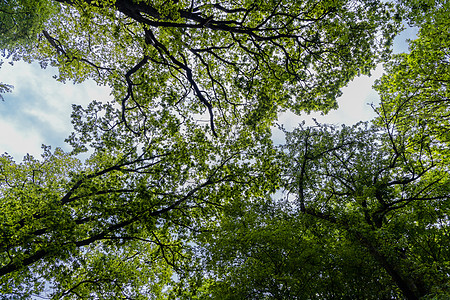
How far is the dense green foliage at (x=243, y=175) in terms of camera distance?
29.0ft

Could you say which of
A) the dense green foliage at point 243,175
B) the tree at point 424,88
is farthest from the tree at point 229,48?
the tree at point 424,88

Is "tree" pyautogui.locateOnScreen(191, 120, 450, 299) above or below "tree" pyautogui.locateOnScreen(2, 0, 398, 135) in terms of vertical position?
below

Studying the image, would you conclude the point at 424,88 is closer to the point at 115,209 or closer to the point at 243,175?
the point at 243,175

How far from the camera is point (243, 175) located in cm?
1173

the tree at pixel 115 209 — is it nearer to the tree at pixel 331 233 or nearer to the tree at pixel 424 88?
the tree at pixel 331 233

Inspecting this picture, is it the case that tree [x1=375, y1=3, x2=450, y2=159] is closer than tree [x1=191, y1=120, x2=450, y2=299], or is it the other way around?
tree [x1=191, y1=120, x2=450, y2=299]

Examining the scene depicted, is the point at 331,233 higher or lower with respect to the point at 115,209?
lower

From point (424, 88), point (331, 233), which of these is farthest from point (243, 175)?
point (424, 88)

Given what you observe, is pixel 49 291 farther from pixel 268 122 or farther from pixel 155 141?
pixel 268 122

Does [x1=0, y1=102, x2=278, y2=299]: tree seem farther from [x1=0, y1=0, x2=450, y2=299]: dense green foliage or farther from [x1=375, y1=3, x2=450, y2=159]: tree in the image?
[x1=375, y1=3, x2=450, y2=159]: tree

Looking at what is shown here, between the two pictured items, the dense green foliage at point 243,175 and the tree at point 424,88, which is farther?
the tree at point 424,88

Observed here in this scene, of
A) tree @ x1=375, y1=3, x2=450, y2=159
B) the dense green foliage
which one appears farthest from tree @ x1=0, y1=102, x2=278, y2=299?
tree @ x1=375, y1=3, x2=450, y2=159

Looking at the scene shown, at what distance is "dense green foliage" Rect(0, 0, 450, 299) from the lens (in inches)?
348

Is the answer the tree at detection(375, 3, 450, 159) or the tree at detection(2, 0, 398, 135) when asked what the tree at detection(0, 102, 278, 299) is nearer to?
the tree at detection(2, 0, 398, 135)
